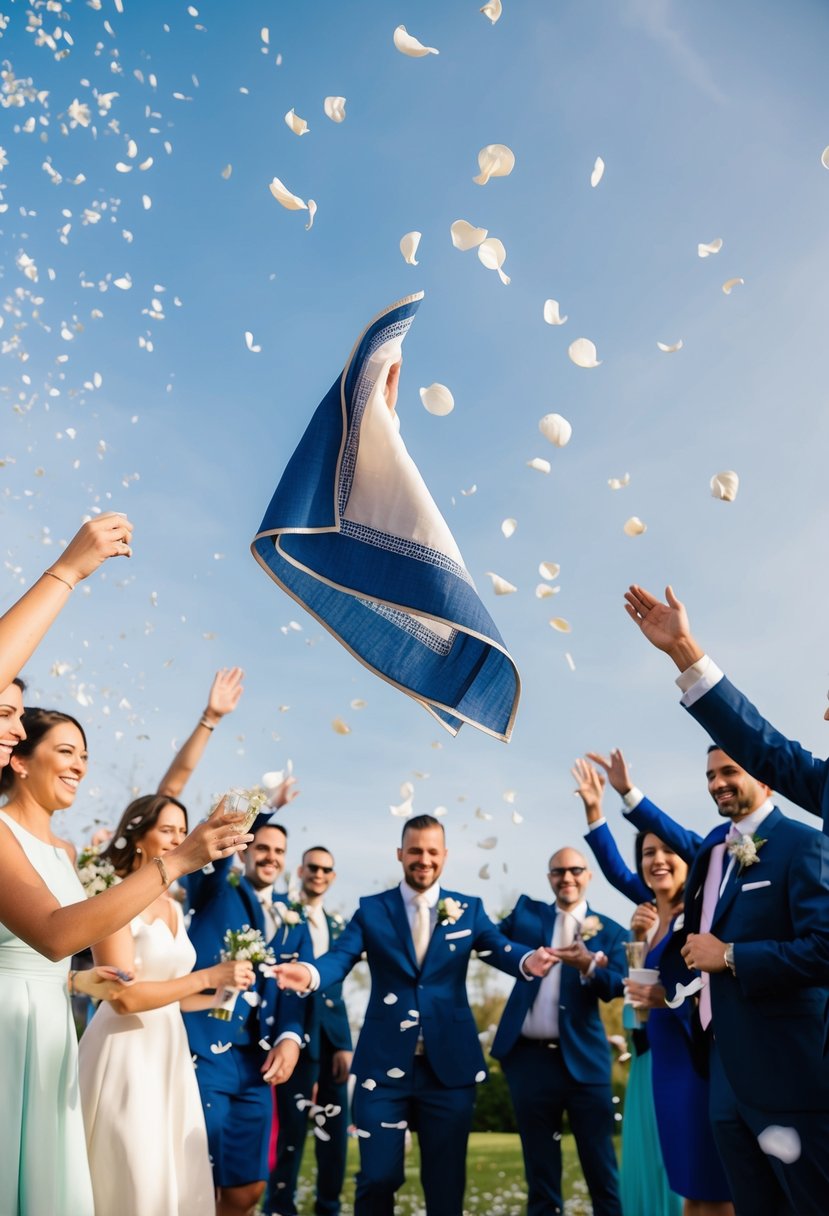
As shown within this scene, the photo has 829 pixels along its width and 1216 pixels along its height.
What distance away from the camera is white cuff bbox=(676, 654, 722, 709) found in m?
3.68

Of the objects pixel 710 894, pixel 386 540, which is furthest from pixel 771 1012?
pixel 386 540

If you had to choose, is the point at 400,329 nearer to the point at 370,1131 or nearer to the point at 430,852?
the point at 430,852

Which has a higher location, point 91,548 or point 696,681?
point 696,681

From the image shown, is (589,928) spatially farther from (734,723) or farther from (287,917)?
(734,723)

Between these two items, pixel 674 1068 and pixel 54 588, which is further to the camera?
pixel 674 1068

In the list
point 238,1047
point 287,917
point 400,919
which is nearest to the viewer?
point 238,1047

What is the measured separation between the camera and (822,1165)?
4434 mm

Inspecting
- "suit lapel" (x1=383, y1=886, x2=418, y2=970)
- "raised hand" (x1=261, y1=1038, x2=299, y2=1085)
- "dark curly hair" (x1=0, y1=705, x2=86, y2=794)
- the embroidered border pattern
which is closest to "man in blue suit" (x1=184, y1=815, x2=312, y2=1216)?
"raised hand" (x1=261, y1=1038, x2=299, y2=1085)

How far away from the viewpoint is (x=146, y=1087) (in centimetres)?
512

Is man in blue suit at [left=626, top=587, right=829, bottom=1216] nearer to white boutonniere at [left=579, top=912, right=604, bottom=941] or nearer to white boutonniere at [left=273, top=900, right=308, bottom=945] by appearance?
white boutonniere at [left=579, top=912, right=604, bottom=941]

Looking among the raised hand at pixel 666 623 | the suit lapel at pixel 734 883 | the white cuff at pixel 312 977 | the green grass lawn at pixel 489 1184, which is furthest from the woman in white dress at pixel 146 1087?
the green grass lawn at pixel 489 1184

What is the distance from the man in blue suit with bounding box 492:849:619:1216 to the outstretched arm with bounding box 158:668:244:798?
9.65 ft

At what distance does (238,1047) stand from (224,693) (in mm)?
2504

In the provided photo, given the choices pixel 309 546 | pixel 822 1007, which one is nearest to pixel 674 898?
pixel 822 1007
